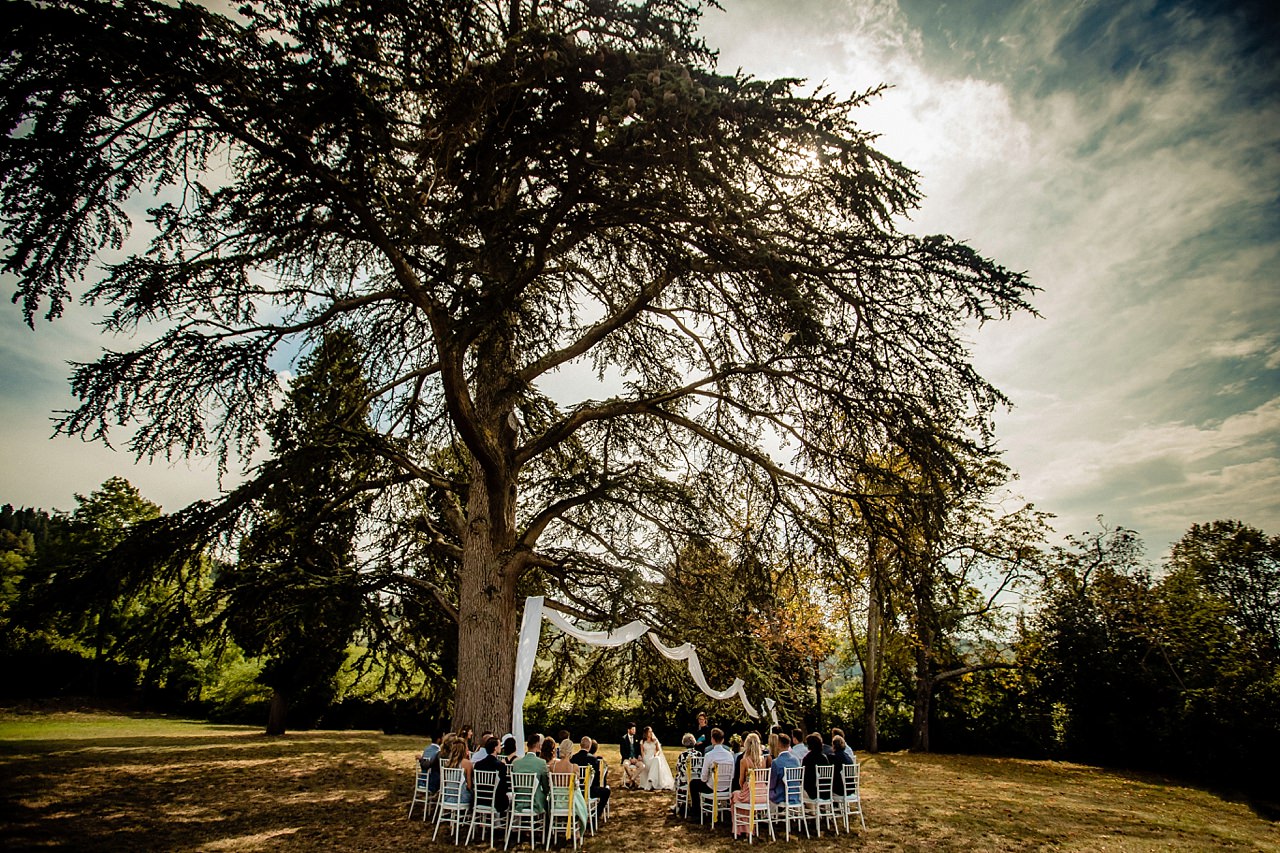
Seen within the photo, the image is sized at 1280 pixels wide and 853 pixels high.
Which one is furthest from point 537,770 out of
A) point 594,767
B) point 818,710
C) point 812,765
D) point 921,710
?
point 921,710

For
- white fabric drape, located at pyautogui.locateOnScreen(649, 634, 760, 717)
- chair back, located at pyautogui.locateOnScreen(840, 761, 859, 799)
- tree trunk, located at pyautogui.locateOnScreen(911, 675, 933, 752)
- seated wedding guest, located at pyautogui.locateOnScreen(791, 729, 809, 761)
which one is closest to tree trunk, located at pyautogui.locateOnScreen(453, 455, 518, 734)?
white fabric drape, located at pyautogui.locateOnScreen(649, 634, 760, 717)

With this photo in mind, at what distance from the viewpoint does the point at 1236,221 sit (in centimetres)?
1163

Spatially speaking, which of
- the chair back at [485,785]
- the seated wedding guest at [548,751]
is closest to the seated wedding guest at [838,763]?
the seated wedding guest at [548,751]

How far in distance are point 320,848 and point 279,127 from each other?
7.71 meters

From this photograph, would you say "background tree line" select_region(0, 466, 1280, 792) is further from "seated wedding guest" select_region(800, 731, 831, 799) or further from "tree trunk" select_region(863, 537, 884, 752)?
"seated wedding guest" select_region(800, 731, 831, 799)

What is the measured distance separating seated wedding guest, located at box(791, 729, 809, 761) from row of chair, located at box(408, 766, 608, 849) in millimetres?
3432

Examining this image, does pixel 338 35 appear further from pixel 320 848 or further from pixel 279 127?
pixel 320 848

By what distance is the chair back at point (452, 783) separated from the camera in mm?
7824

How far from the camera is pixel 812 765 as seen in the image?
8609mm

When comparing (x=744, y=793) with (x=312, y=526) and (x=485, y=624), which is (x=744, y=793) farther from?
(x=312, y=526)

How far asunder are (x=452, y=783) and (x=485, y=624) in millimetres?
2091

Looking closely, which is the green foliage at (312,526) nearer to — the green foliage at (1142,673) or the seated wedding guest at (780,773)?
the seated wedding guest at (780,773)

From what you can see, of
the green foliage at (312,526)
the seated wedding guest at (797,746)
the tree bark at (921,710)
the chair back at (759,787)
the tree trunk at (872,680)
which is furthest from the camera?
the tree bark at (921,710)

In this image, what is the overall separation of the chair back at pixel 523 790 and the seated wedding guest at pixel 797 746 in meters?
3.93
